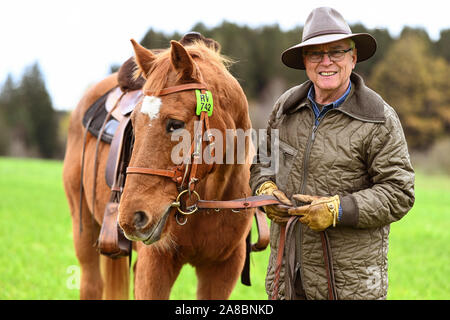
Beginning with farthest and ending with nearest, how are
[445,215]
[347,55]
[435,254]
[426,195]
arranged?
1. [426,195]
2. [445,215]
3. [435,254]
4. [347,55]

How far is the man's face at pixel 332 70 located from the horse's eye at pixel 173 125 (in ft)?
2.45

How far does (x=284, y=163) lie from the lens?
246cm

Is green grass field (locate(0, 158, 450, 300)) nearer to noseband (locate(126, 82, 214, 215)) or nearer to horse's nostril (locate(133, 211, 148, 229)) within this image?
noseband (locate(126, 82, 214, 215))

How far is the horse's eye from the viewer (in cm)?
217

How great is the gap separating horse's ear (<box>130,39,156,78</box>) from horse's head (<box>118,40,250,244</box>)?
0.09 metres

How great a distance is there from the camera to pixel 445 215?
11.0 m

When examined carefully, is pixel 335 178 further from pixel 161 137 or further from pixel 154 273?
pixel 154 273

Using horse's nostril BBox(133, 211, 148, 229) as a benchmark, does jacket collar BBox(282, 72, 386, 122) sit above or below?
above

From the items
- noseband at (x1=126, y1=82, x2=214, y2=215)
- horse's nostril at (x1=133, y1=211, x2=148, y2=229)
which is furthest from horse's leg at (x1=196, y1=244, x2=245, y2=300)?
horse's nostril at (x1=133, y1=211, x2=148, y2=229)

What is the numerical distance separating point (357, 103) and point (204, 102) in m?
0.78

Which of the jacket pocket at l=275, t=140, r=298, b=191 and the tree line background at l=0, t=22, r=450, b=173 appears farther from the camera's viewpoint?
the tree line background at l=0, t=22, r=450, b=173

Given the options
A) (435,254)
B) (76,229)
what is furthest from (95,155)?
(435,254)
